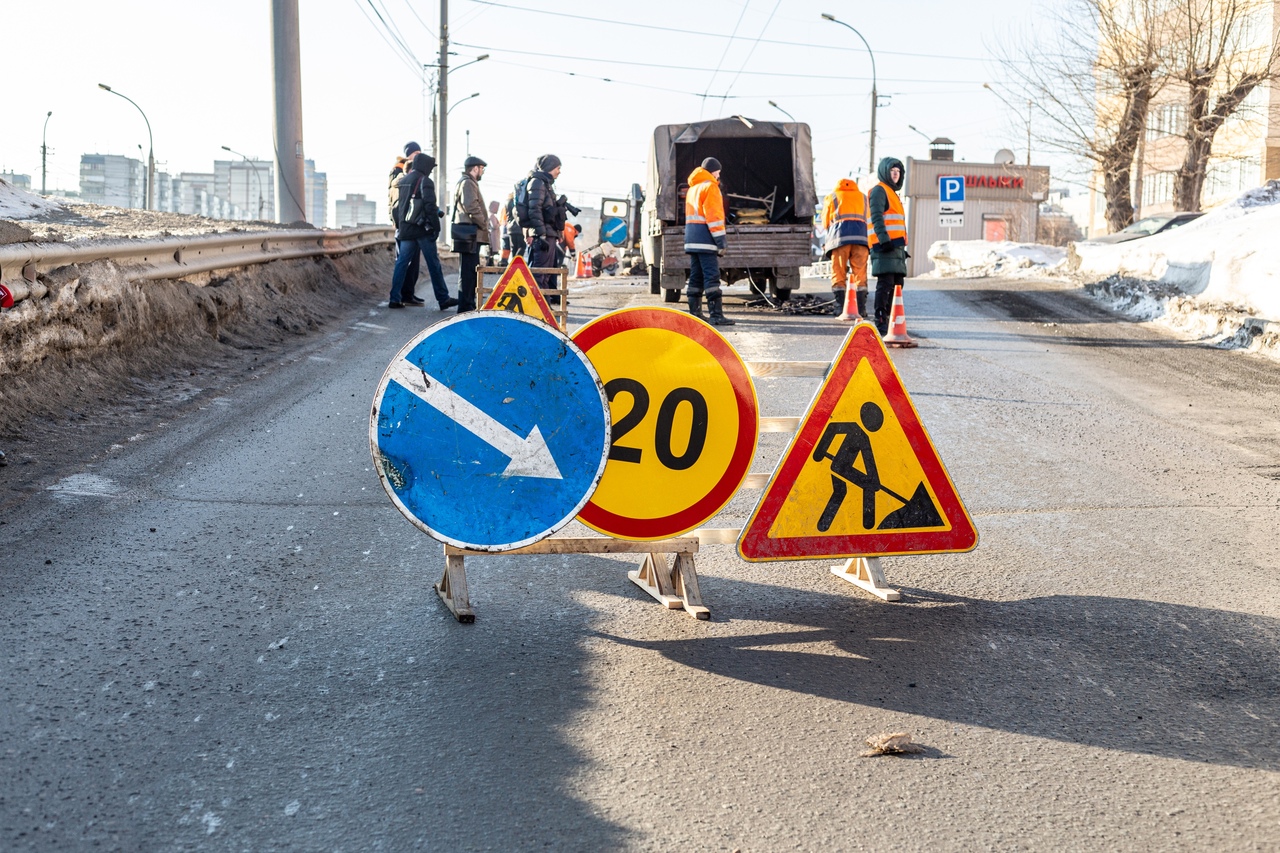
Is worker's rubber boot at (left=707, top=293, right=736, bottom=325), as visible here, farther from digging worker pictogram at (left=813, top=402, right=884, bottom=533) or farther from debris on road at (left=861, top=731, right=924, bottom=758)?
debris on road at (left=861, top=731, right=924, bottom=758)

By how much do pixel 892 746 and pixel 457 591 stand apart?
1.76 m

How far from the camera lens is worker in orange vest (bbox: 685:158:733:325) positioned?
14438 mm

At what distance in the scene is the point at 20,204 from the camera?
46.8 ft

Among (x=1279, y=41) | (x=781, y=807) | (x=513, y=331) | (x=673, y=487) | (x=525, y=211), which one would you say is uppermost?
(x=1279, y=41)

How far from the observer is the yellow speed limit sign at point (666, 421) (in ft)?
15.3

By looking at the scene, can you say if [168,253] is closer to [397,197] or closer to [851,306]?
[397,197]

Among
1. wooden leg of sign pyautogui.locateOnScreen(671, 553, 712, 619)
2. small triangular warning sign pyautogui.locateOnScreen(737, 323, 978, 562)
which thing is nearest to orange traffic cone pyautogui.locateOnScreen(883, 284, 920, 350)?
small triangular warning sign pyautogui.locateOnScreen(737, 323, 978, 562)

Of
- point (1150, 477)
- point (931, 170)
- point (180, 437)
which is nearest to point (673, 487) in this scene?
point (1150, 477)

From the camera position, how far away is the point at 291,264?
49.2 ft

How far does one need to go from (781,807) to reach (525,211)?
13.4 metres

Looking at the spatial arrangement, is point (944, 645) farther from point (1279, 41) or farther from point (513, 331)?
point (1279, 41)

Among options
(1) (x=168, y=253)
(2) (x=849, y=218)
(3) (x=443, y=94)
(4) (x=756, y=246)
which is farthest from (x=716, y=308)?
(3) (x=443, y=94)

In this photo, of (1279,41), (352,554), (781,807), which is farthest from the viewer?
(1279,41)

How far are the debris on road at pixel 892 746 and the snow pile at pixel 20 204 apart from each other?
40.1 feet
